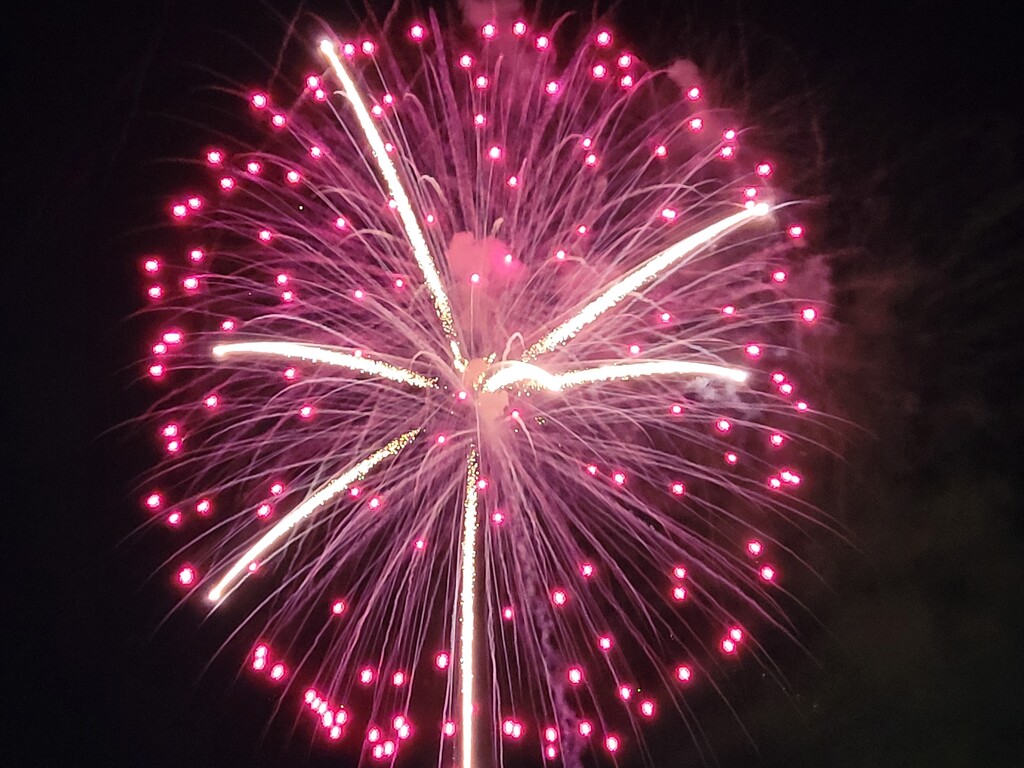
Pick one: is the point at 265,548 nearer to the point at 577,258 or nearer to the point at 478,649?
the point at 478,649

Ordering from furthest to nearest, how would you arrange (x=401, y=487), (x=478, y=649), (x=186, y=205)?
1. (x=478, y=649)
2. (x=401, y=487)
3. (x=186, y=205)

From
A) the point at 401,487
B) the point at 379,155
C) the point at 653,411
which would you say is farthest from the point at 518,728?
the point at 379,155

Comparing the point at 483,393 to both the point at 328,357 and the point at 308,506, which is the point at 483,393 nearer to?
the point at 328,357

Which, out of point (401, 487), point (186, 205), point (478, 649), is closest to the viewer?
point (186, 205)

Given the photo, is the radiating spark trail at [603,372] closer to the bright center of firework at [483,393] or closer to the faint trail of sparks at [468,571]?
the bright center of firework at [483,393]

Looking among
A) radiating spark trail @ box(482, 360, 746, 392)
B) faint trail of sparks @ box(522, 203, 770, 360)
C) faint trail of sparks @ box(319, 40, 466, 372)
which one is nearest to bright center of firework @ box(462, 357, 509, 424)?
radiating spark trail @ box(482, 360, 746, 392)
